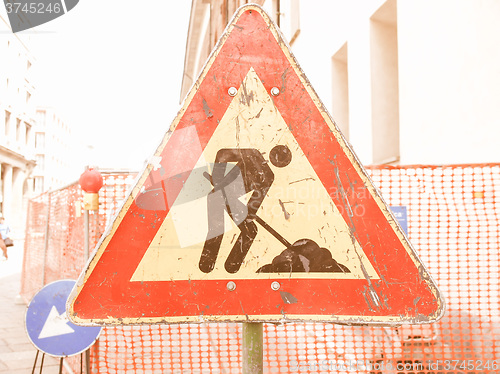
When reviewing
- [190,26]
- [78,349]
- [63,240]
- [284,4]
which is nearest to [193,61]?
[190,26]

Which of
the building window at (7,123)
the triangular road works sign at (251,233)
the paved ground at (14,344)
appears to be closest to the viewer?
the triangular road works sign at (251,233)

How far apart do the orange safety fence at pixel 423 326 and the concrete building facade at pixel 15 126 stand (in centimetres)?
4128

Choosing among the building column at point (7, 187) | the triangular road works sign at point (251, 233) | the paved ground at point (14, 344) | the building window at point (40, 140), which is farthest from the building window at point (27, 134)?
the triangular road works sign at point (251, 233)

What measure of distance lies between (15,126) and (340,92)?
4500 centimetres

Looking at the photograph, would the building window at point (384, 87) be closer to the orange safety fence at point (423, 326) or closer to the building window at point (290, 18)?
the orange safety fence at point (423, 326)

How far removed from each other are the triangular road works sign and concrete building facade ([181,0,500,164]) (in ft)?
9.95

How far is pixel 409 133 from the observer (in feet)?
17.6

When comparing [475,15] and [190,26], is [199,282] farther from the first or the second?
[190,26]

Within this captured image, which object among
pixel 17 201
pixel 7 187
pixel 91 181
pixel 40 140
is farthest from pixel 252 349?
pixel 40 140

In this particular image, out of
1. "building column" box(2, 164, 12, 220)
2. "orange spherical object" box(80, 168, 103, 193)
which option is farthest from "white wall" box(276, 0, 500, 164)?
"building column" box(2, 164, 12, 220)

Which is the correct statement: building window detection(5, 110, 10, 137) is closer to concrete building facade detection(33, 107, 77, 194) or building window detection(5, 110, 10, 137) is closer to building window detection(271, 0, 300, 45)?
concrete building facade detection(33, 107, 77, 194)

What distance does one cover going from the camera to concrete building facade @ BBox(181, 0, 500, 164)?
401cm

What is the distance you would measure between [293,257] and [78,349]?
2.29m

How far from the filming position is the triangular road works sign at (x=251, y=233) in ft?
4.56
